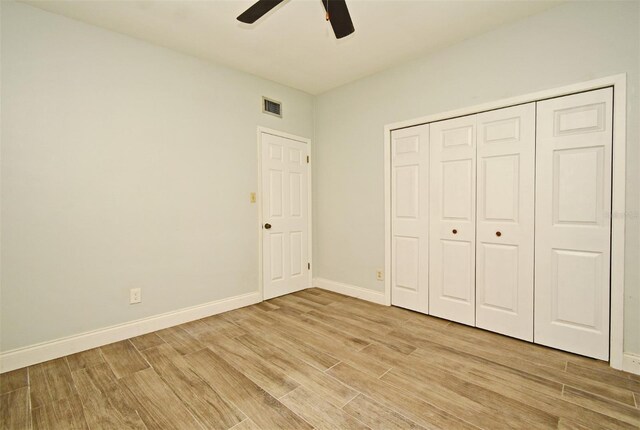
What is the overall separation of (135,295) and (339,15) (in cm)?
285

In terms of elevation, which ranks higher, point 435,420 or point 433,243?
point 433,243

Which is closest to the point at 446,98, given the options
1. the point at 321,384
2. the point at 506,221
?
the point at 506,221

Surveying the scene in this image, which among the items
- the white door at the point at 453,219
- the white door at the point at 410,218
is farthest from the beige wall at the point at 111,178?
the white door at the point at 453,219

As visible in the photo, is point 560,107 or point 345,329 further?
point 345,329

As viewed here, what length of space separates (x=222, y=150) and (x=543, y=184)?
316cm

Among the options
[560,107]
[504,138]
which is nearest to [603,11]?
[560,107]

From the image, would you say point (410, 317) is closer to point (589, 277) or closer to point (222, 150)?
point (589, 277)

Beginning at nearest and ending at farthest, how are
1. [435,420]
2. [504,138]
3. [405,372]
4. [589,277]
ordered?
[435,420]
[405,372]
[589,277]
[504,138]

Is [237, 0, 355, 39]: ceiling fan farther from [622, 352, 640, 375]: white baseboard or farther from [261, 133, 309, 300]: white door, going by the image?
[622, 352, 640, 375]: white baseboard

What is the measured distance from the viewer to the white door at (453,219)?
2.81 metres

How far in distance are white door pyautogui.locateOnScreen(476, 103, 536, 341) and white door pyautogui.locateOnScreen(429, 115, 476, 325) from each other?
3.0 inches

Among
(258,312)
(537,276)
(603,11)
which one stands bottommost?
(258,312)

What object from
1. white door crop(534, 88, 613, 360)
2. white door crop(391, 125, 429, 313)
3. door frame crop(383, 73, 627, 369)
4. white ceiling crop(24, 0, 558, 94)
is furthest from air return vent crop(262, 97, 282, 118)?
door frame crop(383, 73, 627, 369)

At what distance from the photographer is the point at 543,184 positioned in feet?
7.88
